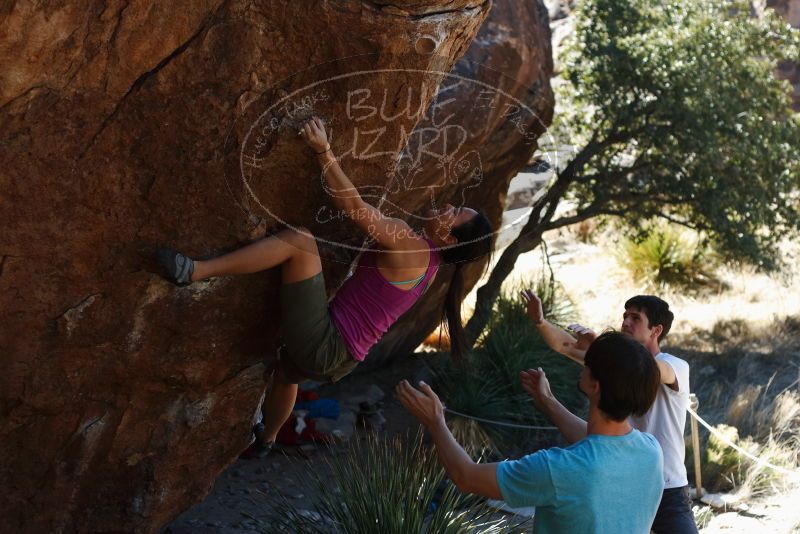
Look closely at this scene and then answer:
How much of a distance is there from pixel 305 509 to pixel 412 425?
7.47 ft

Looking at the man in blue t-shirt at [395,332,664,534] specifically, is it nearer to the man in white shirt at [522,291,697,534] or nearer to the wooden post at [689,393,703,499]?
the man in white shirt at [522,291,697,534]

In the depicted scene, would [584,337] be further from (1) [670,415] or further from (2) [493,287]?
(2) [493,287]

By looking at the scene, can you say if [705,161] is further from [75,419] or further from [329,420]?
[75,419]

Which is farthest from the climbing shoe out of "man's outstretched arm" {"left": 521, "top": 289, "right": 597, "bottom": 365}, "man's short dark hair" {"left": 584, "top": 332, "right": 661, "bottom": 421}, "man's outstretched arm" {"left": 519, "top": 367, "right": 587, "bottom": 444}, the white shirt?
the white shirt

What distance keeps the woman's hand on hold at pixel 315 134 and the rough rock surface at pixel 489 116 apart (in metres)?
0.80

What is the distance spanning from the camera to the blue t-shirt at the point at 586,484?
3.05m

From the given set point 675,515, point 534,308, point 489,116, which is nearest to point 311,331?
point 534,308

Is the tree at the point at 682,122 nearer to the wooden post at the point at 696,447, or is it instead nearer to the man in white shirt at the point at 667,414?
the wooden post at the point at 696,447

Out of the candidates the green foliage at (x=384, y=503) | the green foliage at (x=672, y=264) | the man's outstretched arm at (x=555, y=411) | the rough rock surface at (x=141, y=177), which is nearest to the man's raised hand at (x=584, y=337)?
the green foliage at (x=384, y=503)

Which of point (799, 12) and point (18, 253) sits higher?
point (799, 12)

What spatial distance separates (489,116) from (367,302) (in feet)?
7.29

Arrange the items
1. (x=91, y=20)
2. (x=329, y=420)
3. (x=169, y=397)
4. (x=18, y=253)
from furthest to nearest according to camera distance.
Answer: (x=329, y=420) → (x=169, y=397) → (x=18, y=253) → (x=91, y=20)

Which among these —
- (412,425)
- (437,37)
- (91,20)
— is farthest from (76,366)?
(412,425)

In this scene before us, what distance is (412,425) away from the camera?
8.66 m
